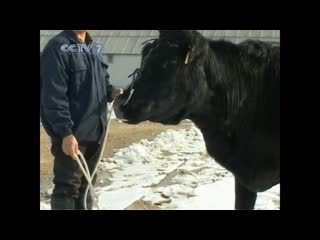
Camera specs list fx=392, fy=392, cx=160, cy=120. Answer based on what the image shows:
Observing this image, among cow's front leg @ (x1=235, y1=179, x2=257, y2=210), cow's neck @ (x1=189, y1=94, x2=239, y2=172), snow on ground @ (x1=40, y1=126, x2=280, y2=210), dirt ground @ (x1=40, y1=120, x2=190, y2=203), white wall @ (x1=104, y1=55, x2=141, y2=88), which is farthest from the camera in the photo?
white wall @ (x1=104, y1=55, x2=141, y2=88)

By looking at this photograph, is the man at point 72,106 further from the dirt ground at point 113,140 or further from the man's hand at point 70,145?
the dirt ground at point 113,140

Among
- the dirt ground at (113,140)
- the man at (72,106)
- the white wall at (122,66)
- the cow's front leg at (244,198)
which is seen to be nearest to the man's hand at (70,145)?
the man at (72,106)

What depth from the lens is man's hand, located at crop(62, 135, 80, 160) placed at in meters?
2.36

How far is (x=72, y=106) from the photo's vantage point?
2525mm

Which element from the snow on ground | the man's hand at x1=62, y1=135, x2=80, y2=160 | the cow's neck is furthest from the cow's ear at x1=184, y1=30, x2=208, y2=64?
the snow on ground

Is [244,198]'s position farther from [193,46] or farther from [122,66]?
[122,66]

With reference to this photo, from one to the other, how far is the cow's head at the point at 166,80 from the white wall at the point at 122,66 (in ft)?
51.2

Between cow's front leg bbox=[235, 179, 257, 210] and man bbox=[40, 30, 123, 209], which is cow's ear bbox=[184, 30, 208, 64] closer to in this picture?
man bbox=[40, 30, 123, 209]

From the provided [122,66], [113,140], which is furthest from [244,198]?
[122,66]

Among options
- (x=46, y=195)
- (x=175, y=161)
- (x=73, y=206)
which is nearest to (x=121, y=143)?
(x=175, y=161)

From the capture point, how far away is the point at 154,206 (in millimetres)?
4355

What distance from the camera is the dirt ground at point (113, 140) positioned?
5.57m

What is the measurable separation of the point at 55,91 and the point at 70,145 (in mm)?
337

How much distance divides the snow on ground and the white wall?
406 inches
